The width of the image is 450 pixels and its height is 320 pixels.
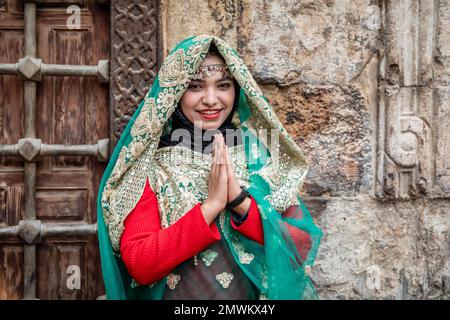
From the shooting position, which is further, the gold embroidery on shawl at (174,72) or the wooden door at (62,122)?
the wooden door at (62,122)

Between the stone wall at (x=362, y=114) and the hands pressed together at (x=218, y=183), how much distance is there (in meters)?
0.73

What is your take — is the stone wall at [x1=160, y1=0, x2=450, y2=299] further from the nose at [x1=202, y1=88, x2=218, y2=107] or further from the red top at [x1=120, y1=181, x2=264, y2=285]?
the red top at [x1=120, y1=181, x2=264, y2=285]

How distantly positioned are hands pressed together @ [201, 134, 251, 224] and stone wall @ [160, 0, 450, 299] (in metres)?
0.73

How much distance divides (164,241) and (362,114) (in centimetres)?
110

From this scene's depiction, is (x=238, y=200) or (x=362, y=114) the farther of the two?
(x=362, y=114)

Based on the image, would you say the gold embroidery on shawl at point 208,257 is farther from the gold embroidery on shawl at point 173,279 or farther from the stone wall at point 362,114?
the stone wall at point 362,114

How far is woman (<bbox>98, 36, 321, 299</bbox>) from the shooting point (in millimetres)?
1473

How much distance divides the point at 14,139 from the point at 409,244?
164 cm

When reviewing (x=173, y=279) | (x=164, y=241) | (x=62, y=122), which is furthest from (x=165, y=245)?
(x=62, y=122)

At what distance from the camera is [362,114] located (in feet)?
7.18

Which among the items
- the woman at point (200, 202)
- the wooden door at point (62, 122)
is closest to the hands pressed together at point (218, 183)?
the woman at point (200, 202)

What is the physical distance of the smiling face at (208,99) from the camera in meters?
1.58

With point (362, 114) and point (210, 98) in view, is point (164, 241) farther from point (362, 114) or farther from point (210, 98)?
point (362, 114)
